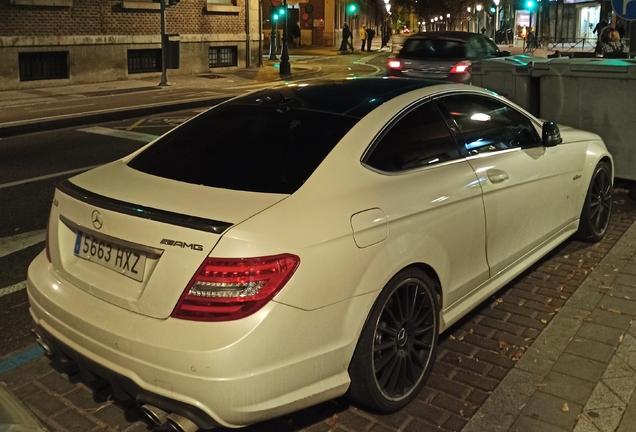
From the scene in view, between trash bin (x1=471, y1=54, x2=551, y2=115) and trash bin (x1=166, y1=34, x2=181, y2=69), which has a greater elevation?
trash bin (x1=166, y1=34, x2=181, y2=69)

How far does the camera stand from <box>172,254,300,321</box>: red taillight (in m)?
2.91

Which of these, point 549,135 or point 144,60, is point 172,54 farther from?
point 549,135

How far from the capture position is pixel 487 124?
473 centimetres

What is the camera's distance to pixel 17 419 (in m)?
2.06

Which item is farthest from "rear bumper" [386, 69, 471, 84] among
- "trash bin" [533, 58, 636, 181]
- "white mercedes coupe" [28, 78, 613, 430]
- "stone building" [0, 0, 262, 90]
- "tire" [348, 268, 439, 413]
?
"stone building" [0, 0, 262, 90]

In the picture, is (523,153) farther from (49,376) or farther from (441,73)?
(441,73)

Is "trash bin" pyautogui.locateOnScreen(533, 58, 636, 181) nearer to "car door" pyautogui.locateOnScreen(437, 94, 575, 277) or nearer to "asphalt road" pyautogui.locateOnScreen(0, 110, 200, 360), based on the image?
"car door" pyautogui.locateOnScreen(437, 94, 575, 277)

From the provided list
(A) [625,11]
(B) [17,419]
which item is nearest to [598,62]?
(A) [625,11]

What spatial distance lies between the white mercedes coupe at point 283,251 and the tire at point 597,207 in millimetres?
1639

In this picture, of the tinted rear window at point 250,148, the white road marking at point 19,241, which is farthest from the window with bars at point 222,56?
the tinted rear window at point 250,148

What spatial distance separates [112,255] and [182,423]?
83 cm

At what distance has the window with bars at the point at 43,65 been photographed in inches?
780

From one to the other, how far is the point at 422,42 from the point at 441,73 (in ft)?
3.53

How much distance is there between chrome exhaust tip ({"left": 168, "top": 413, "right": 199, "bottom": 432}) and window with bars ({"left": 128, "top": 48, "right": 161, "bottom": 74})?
21.3 m
